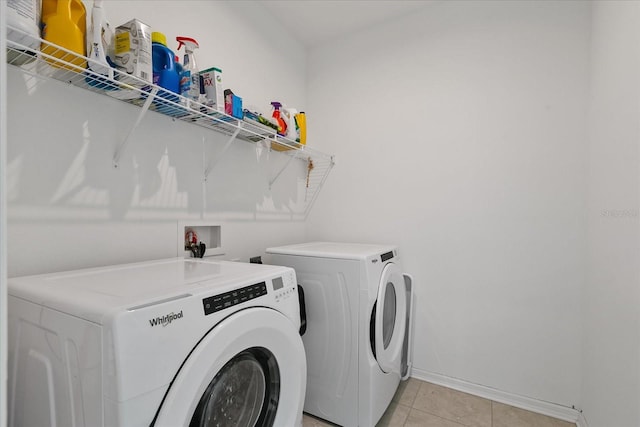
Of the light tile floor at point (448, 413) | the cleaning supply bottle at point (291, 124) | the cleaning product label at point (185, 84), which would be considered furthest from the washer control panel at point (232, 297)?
the cleaning supply bottle at point (291, 124)

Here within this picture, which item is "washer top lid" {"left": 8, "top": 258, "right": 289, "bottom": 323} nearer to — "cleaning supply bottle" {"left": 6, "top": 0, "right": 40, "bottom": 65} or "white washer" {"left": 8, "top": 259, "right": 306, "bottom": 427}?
"white washer" {"left": 8, "top": 259, "right": 306, "bottom": 427}

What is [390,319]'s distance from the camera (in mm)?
1947

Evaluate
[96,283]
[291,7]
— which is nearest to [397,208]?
[291,7]

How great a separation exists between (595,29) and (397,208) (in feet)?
4.85

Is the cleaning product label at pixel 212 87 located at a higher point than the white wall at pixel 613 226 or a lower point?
higher

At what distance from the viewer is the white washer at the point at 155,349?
2.13ft

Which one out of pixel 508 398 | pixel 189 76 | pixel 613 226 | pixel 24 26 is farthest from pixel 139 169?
pixel 508 398

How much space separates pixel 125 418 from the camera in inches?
24.5

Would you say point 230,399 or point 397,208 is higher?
point 397,208

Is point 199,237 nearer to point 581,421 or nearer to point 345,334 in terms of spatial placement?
point 345,334

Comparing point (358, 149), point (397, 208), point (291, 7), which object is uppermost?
point (291, 7)

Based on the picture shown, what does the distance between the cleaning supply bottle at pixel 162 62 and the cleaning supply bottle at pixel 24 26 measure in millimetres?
A: 396

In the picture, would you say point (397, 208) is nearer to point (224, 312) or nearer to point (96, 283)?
point (224, 312)

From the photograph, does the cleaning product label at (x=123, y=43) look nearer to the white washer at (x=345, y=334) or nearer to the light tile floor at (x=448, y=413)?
the white washer at (x=345, y=334)
